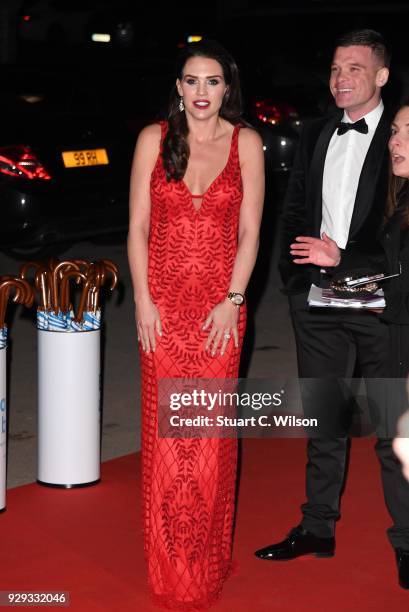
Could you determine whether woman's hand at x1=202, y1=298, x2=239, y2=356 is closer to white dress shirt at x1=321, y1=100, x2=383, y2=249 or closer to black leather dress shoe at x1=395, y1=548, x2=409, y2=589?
white dress shirt at x1=321, y1=100, x2=383, y2=249

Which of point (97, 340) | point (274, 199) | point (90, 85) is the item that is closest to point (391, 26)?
point (274, 199)

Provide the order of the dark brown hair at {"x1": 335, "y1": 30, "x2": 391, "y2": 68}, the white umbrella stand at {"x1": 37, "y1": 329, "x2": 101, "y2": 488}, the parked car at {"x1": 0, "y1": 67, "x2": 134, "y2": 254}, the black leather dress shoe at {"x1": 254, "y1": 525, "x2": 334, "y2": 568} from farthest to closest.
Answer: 1. the parked car at {"x1": 0, "y1": 67, "x2": 134, "y2": 254}
2. the white umbrella stand at {"x1": 37, "y1": 329, "x2": 101, "y2": 488}
3. the black leather dress shoe at {"x1": 254, "y1": 525, "x2": 334, "y2": 568}
4. the dark brown hair at {"x1": 335, "y1": 30, "x2": 391, "y2": 68}

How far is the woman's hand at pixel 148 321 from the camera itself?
445 cm

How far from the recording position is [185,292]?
4449 mm

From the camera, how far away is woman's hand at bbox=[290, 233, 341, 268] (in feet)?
14.9

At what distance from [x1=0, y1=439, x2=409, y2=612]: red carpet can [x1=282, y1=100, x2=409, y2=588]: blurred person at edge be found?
300 millimetres

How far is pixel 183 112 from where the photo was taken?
4.46 meters

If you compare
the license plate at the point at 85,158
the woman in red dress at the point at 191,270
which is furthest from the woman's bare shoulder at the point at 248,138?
the license plate at the point at 85,158

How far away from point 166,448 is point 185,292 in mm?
605

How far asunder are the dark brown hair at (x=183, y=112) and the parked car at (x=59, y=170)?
15.8 feet

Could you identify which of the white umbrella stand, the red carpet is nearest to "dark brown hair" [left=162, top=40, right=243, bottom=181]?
the white umbrella stand

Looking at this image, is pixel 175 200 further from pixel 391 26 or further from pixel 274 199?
pixel 391 26

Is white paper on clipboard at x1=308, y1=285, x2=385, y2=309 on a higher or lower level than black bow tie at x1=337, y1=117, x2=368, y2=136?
lower

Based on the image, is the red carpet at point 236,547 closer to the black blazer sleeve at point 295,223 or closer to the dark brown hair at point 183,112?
the black blazer sleeve at point 295,223
